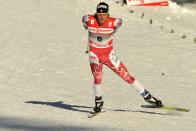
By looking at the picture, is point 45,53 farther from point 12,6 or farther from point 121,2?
point 121,2

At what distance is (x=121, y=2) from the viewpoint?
1016 inches

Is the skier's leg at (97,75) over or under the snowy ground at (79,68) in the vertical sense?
over

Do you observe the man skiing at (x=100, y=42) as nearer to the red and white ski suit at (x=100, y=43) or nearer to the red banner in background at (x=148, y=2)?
the red and white ski suit at (x=100, y=43)

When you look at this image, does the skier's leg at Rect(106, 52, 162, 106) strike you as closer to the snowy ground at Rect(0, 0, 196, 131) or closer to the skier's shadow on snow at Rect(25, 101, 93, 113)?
the snowy ground at Rect(0, 0, 196, 131)

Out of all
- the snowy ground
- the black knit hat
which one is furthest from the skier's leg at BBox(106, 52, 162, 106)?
the black knit hat

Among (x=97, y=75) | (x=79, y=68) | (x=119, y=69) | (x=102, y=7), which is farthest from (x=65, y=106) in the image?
(x=79, y=68)

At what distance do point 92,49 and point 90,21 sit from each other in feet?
1.64

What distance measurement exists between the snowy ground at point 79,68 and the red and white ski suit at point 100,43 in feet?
2.75

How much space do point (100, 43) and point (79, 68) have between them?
5.60 metres

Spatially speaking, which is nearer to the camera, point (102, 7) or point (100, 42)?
point (102, 7)

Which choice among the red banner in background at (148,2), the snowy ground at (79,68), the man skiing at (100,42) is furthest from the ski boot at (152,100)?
the red banner in background at (148,2)

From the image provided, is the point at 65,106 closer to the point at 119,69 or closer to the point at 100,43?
the point at 119,69

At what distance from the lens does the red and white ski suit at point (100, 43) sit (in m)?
11.3

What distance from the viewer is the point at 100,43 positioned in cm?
1138
